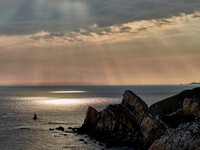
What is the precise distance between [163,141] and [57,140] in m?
43.5

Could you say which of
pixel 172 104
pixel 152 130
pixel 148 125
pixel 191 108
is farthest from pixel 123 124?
pixel 172 104

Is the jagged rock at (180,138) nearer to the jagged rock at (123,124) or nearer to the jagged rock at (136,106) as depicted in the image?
the jagged rock at (123,124)

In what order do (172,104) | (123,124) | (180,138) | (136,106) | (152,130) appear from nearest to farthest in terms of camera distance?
(180,138), (152,130), (123,124), (136,106), (172,104)

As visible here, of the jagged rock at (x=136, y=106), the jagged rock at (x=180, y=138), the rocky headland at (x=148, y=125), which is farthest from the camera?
Result: the jagged rock at (x=136, y=106)

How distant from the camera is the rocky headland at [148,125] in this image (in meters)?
44.0

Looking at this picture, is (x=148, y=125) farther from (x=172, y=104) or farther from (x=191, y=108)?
(x=172, y=104)

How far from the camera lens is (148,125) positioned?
66312 mm

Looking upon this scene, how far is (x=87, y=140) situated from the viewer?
80000 mm

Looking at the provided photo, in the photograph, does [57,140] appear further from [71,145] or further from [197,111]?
[197,111]

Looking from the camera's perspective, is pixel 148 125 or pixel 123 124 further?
pixel 123 124

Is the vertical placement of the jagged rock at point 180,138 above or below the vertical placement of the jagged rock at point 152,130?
above

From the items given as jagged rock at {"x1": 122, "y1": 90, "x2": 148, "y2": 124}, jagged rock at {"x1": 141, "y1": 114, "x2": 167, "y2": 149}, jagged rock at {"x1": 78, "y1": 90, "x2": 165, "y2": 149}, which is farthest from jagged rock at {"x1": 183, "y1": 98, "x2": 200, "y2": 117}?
jagged rock at {"x1": 122, "y1": 90, "x2": 148, "y2": 124}

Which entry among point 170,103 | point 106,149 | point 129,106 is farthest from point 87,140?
point 170,103

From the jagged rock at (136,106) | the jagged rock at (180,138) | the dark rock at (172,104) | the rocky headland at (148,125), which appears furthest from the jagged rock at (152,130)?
the dark rock at (172,104)
